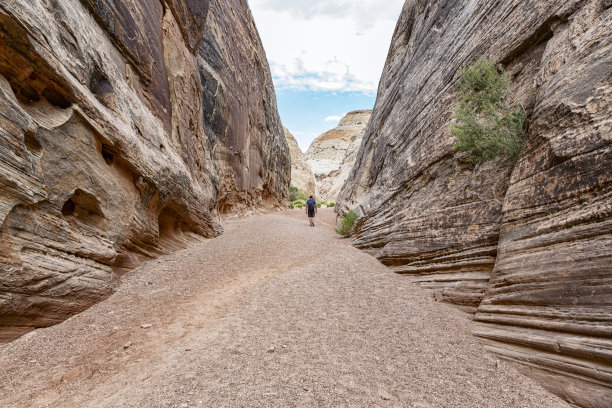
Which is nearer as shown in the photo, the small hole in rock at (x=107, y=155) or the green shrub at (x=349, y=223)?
the small hole in rock at (x=107, y=155)

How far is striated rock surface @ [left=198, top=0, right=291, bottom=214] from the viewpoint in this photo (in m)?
18.1

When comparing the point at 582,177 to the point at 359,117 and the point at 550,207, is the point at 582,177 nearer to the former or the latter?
the point at 550,207

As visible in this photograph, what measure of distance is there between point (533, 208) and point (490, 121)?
2.83 metres

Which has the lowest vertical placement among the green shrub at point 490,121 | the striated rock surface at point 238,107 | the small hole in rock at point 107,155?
the small hole in rock at point 107,155

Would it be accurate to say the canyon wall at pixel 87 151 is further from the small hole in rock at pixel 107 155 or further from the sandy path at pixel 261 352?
the sandy path at pixel 261 352

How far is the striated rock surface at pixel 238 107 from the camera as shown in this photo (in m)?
18.1

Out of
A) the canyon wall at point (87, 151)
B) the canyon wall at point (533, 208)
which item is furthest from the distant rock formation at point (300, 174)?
the canyon wall at point (533, 208)

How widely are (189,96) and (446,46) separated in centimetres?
1256

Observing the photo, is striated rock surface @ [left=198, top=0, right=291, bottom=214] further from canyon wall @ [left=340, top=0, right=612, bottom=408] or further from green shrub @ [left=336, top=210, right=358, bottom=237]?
canyon wall @ [left=340, top=0, right=612, bottom=408]

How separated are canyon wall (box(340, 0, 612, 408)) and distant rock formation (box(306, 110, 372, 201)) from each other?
50.7 m

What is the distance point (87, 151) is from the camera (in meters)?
6.23

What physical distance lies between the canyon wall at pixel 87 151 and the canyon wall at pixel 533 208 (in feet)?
25.7

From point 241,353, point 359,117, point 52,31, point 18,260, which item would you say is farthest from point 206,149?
point 359,117

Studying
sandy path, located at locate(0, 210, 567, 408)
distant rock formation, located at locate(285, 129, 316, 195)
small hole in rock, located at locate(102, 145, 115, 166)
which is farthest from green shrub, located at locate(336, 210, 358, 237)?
distant rock formation, located at locate(285, 129, 316, 195)
